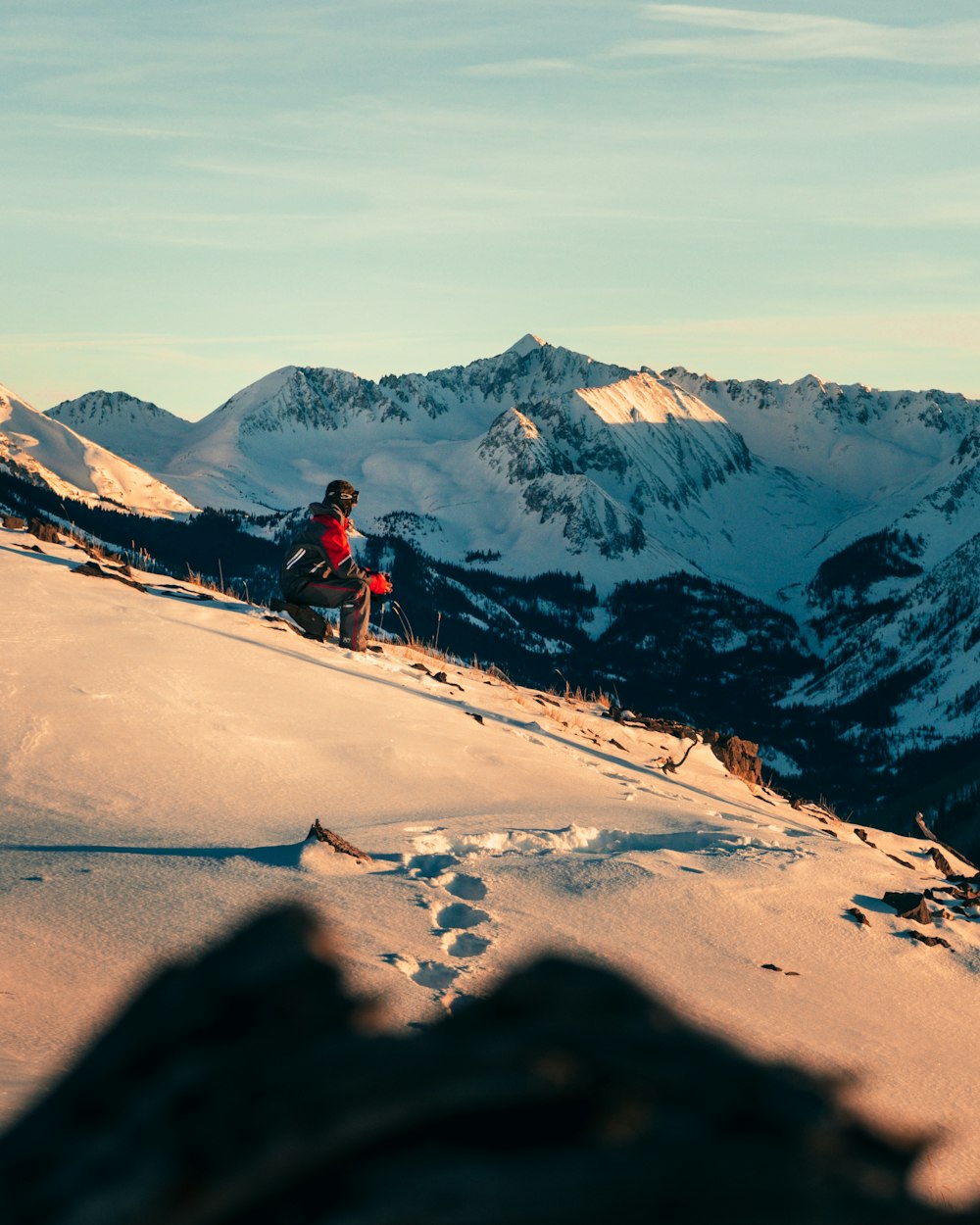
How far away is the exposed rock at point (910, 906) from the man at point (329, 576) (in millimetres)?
7731

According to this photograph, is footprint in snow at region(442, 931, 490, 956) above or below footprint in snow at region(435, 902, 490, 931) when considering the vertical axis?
above

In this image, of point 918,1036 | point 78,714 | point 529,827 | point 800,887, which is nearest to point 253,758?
point 78,714

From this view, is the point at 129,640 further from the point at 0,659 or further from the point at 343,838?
the point at 343,838

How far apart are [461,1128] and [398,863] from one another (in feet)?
21.0

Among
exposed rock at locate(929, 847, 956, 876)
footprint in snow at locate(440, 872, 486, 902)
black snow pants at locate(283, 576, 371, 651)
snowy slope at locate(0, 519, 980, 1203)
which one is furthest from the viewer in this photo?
black snow pants at locate(283, 576, 371, 651)

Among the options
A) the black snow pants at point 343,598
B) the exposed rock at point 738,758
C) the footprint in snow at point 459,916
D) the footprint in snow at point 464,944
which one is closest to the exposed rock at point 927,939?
the footprint in snow at point 459,916

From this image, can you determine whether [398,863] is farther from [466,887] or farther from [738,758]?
[738,758]

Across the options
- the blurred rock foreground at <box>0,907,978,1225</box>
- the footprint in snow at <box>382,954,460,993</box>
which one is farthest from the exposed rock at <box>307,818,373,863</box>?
the blurred rock foreground at <box>0,907,978,1225</box>

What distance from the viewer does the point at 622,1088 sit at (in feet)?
4.48

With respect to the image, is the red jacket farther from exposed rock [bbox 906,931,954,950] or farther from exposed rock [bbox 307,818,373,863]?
exposed rock [bbox 906,931,954,950]

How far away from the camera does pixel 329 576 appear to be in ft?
49.8

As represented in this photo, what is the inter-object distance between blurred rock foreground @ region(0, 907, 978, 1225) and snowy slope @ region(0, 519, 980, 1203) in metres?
2.54

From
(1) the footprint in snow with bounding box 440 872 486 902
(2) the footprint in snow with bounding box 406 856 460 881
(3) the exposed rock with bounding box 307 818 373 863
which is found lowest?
(2) the footprint in snow with bounding box 406 856 460 881

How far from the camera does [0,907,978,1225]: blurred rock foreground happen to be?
1262 millimetres
